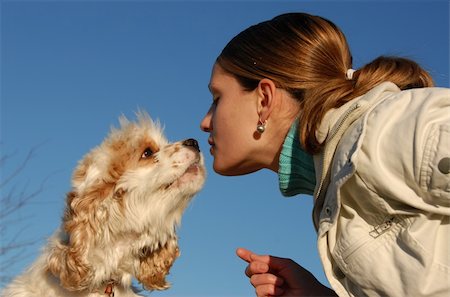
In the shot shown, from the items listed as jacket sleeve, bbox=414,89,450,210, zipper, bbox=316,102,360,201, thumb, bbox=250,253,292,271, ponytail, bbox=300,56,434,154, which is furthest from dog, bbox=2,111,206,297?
jacket sleeve, bbox=414,89,450,210

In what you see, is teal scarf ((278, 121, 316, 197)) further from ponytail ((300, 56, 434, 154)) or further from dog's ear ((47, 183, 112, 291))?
dog's ear ((47, 183, 112, 291))

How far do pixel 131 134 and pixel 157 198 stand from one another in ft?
1.44

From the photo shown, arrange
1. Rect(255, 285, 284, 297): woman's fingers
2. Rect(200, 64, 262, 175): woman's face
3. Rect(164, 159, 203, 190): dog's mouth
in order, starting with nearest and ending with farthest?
Rect(255, 285, 284, 297): woman's fingers, Rect(200, 64, 262, 175): woman's face, Rect(164, 159, 203, 190): dog's mouth

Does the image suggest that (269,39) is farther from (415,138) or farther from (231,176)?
(415,138)

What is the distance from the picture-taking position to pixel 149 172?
3.96 meters

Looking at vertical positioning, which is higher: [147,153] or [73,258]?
[147,153]

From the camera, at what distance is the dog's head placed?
3.84 meters

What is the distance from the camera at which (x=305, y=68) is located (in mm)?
3594

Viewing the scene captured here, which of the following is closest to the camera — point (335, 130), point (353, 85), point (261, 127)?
point (335, 130)

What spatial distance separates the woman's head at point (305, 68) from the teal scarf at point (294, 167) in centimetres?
14

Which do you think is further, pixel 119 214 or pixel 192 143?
pixel 192 143

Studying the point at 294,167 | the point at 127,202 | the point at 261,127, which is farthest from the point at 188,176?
the point at 294,167

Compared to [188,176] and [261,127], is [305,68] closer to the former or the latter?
[261,127]

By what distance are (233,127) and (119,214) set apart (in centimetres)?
83
